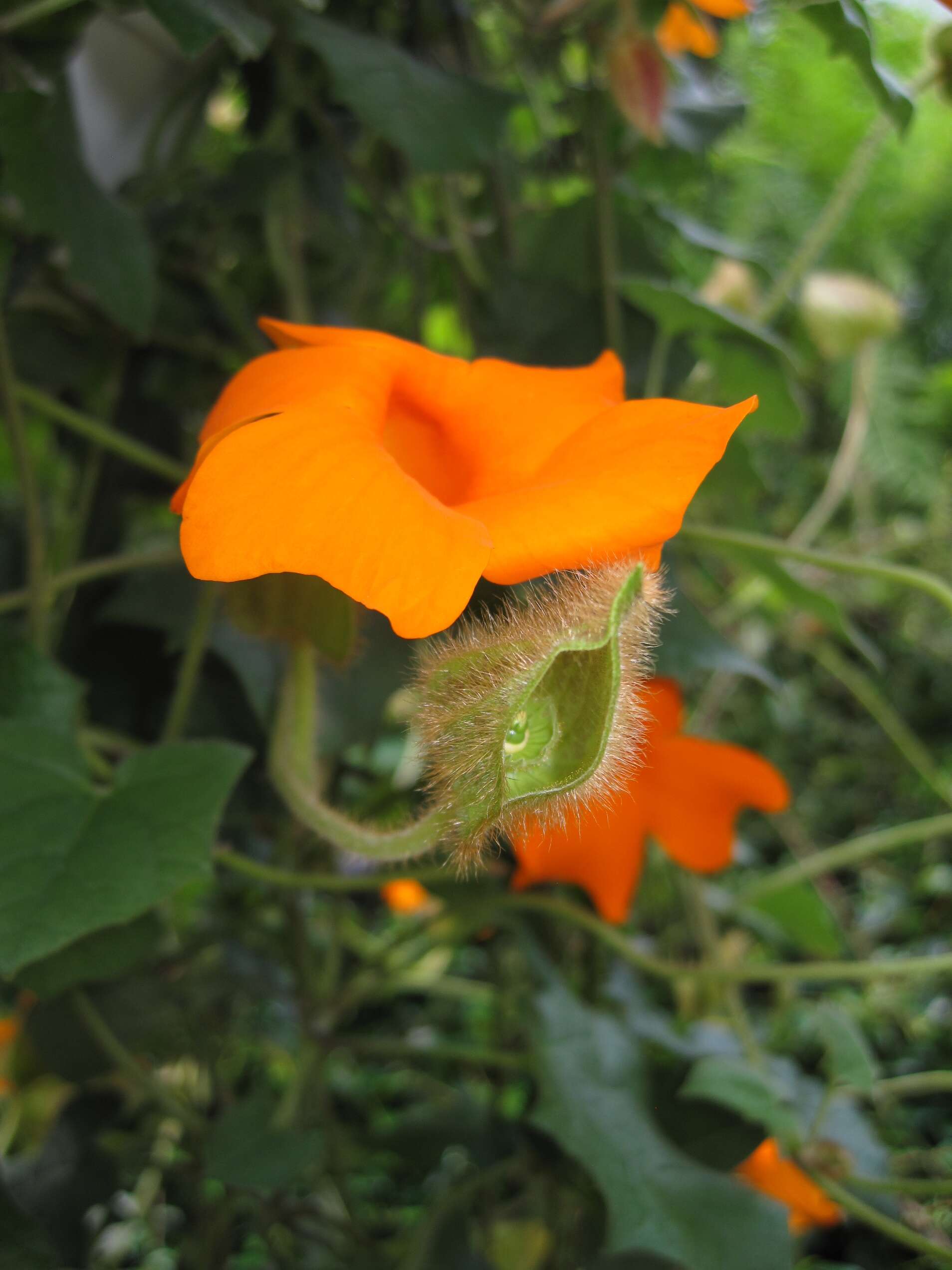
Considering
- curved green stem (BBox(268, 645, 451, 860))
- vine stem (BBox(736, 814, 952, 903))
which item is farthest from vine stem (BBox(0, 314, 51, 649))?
vine stem (BBox(736, 814, 952, 903))

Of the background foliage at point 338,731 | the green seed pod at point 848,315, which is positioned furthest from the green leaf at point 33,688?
the green seed pod at point 848,315

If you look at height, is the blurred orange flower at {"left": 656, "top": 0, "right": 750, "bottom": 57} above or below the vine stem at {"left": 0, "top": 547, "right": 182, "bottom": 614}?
above

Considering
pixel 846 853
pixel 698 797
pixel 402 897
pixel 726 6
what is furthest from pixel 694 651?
pixel 402 897

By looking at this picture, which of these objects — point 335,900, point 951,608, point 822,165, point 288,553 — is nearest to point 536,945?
point 335,900

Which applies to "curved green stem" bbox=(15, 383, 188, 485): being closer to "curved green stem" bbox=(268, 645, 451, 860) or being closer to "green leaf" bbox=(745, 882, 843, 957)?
"curved green stem" bbox=(268, 645, 451, 860)

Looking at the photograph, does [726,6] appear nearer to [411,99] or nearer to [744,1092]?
[411,99]
